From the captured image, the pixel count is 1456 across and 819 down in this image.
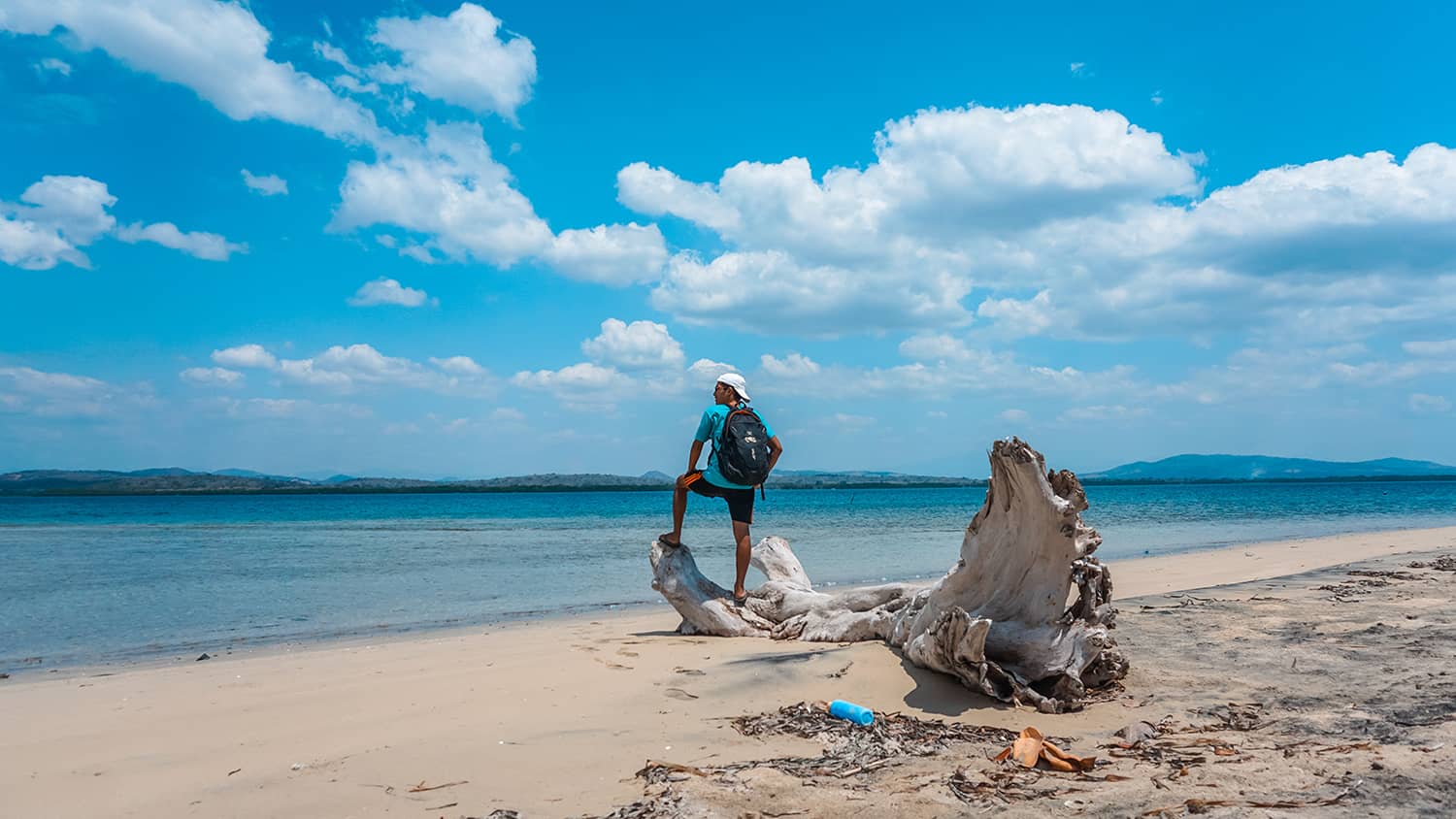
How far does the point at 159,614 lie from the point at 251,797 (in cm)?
796

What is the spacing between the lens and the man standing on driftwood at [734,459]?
21.9 feet

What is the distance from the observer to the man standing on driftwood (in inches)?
263

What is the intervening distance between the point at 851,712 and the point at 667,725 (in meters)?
0.90

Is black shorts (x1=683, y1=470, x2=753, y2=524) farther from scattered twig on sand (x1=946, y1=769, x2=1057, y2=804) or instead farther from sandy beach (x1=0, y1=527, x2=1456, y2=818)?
scattered twig on sand (x1=946, y1=769, x2=1057, y2=804)

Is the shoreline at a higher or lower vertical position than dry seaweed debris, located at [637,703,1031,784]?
lower

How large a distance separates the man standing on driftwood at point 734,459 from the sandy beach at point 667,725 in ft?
3.05

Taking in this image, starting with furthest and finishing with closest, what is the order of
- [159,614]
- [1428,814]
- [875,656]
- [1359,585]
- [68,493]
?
[68,493] < [159,614] < [1359,585] < [875,656] < [1428,814]

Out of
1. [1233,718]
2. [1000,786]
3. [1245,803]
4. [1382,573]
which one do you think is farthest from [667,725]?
[1382,573]

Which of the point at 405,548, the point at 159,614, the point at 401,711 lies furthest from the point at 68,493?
the point at 401,711

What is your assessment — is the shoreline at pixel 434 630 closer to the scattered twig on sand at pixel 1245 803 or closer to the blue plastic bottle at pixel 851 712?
the blue plastic bottle at pixel 851 712

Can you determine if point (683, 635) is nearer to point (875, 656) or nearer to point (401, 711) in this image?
point (875, 656)

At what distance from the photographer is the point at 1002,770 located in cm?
333

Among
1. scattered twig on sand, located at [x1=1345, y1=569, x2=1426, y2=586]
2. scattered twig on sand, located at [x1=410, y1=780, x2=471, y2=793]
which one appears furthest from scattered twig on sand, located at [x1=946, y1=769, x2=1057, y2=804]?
scattered twig on sand, located at [x1=1345, y1=569, x2=1426, y2=586]

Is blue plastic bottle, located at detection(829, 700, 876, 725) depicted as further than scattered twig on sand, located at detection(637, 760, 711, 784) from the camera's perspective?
Yes
